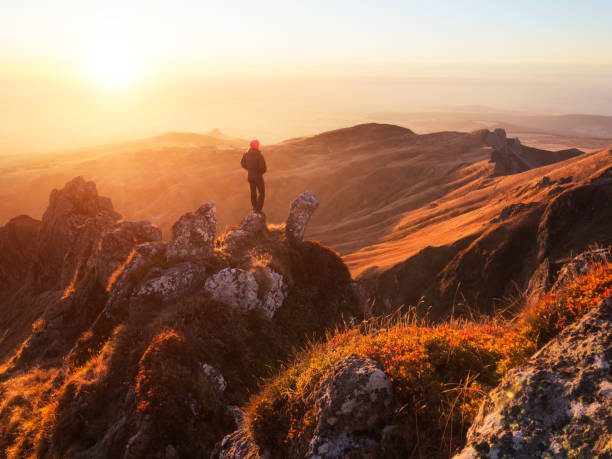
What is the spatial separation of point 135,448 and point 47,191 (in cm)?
13007

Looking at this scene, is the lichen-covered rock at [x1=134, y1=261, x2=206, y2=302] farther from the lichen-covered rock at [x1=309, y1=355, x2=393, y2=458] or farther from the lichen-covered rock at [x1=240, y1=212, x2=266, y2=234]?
the lichen-covered rock at [x1=309, y1=355, x2=393, y2=458]

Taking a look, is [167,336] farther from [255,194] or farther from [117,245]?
[255,194]

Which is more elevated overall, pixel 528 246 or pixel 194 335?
pixel 194 335

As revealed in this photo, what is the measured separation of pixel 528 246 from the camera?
35531 mm

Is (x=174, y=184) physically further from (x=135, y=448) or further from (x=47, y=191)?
(x=135, y=448)

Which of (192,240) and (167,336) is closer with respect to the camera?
(167,336)

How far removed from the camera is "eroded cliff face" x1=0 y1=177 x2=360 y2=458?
7.55 m

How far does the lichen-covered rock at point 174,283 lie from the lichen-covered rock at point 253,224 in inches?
150

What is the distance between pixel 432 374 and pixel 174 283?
9.63 meters

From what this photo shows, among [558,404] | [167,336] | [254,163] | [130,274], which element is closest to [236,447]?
[167,336]

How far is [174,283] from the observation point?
11891 millimetres

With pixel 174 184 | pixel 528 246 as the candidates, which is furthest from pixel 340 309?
pixel 174 184

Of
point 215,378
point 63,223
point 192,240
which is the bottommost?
point 215,378

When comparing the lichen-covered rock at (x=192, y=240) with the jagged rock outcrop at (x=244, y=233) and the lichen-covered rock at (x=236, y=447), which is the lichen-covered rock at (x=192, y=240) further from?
the lichen-covered rock at (x=236, y=447)
